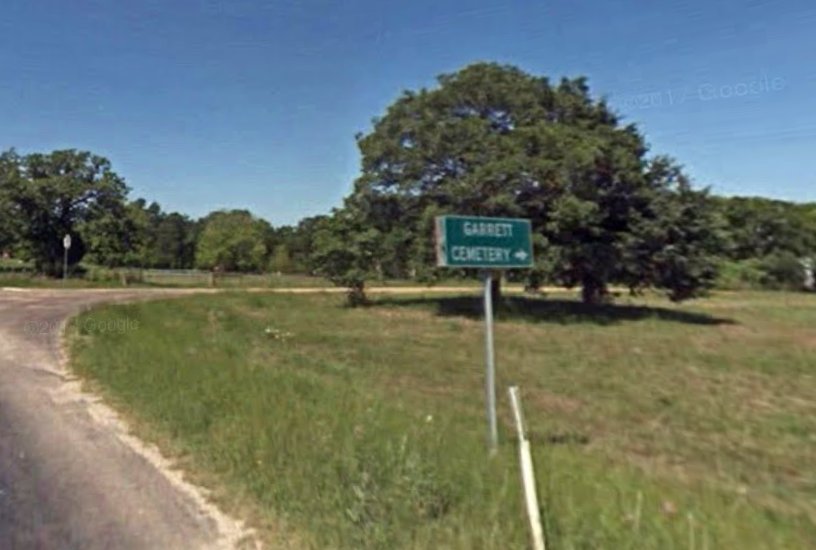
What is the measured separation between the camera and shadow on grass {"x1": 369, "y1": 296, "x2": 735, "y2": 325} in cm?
2566

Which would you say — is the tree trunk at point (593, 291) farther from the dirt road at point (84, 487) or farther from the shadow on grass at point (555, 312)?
the dirt road at point (84, 487)

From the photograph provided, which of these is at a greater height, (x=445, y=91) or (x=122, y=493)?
(x=445, y=91)

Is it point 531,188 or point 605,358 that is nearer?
point 605,358

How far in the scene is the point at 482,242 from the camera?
5840mm

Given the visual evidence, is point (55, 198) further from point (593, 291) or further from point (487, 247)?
point (487, 247)

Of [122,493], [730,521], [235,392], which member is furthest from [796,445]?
[122,493]

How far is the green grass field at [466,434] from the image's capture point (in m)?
4.43

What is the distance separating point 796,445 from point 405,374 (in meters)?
6.42

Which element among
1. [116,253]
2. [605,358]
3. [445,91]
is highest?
[445,91]

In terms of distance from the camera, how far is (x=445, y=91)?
2727 centimetres

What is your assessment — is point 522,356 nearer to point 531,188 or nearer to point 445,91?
point 531,188

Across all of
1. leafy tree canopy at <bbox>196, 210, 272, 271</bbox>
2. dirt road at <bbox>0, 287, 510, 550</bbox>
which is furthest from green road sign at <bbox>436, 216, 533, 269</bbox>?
leafy tree canopy at <bbox>196, 210, 272, 271</bbox>

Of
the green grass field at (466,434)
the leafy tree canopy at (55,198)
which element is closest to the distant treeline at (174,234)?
the leafy tree canopy at (55,198)

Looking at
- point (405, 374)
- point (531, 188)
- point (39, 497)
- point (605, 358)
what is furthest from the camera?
point (531, 188)
